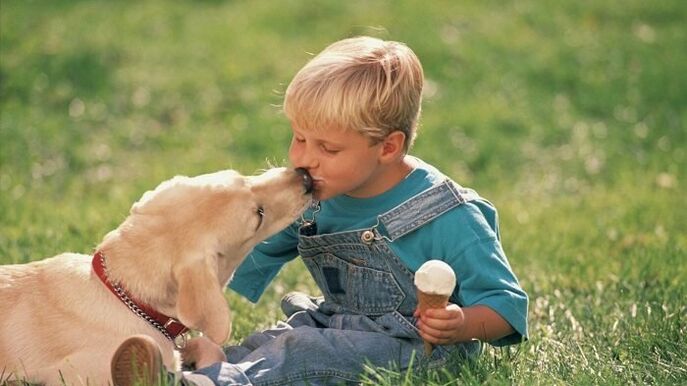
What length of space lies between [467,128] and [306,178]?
5919 millimetres

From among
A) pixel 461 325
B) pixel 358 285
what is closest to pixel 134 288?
pixel 358 285

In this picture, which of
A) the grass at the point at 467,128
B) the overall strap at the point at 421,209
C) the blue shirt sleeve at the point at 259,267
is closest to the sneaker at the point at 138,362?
the grass at the point at 467,128

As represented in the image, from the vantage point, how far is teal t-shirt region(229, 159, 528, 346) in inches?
169

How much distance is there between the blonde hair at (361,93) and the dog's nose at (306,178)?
0.18m

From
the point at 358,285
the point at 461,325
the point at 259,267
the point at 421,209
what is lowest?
the point at 259,267

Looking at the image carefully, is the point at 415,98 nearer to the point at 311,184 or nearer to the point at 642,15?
the point at 311,184

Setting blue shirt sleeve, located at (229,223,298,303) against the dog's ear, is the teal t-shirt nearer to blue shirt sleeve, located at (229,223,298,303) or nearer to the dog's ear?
blue shirt sleeve, located at (229,223,298,303)

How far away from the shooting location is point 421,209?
4.53m

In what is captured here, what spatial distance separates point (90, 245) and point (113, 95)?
496 cm

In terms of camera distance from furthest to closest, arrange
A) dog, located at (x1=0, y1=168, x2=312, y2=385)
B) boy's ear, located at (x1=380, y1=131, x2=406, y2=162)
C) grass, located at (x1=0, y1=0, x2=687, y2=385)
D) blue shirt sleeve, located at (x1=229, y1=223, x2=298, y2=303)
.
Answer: grass, located at (x1=0, y1=0, x2=687, y2=385)
blue shirt sleeve, located at (x1=229, y1=223, x2=298, y2=303)
boy's ear, located at (x1=380, y1=131, x2=406, y2=162)
dog, located at (x1=0, y1=168, x2=312, y2=385)

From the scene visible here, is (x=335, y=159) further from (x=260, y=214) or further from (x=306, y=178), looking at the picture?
(x=260, y=214)

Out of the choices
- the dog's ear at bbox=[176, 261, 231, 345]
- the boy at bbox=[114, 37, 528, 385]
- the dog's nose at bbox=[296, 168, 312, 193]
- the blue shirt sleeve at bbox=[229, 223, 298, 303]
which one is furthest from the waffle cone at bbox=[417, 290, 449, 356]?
the blue shirt sleeve at bbox=[229, 223, 298, 303]

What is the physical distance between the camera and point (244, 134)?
393 inches

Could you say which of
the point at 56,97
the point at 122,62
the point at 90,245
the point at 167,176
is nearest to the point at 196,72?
the point at 122,62
